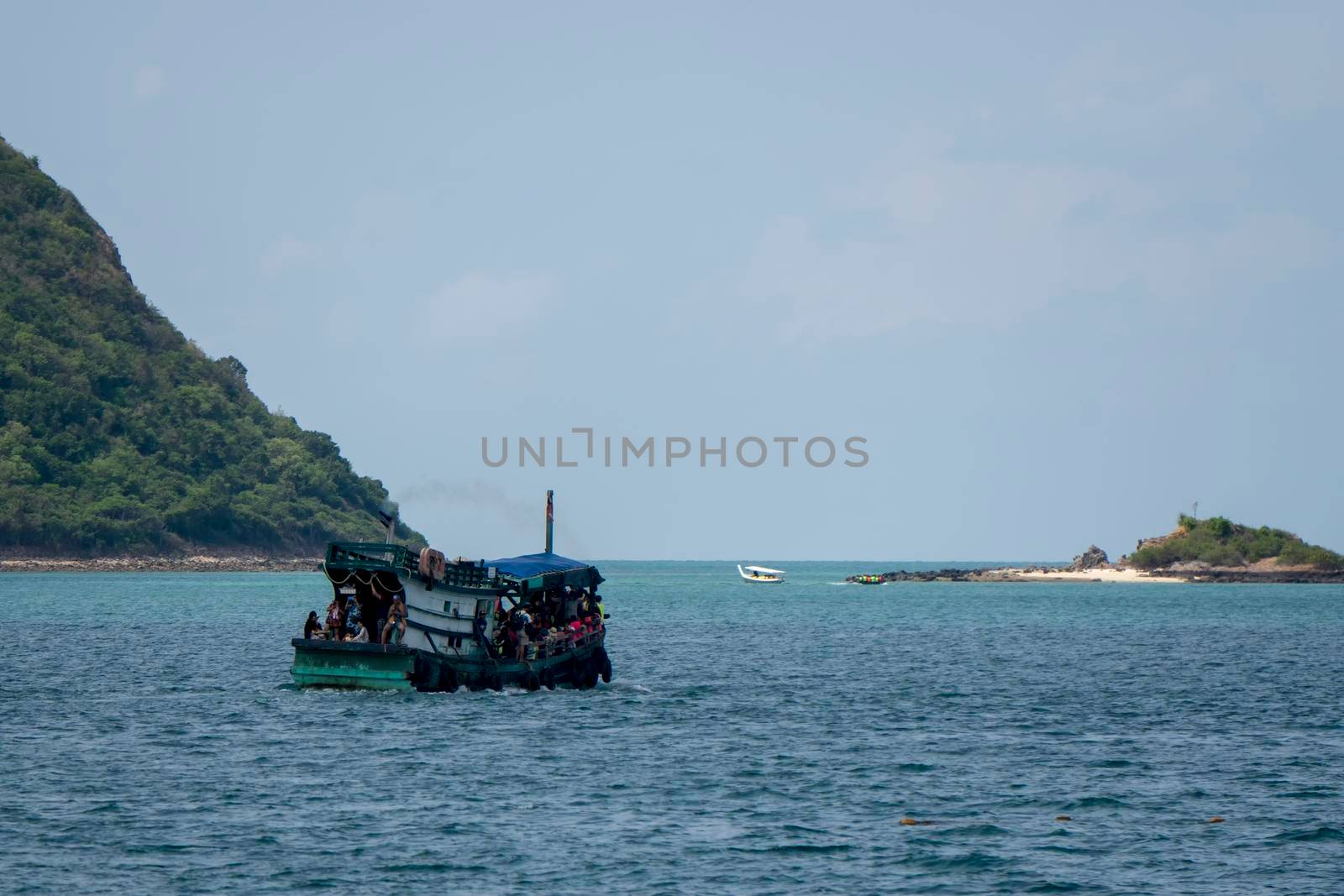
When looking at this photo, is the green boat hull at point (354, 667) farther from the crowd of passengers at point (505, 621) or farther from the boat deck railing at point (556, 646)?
the boat deck railing at point (556, 646)

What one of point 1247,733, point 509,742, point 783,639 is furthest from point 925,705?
point 783,639

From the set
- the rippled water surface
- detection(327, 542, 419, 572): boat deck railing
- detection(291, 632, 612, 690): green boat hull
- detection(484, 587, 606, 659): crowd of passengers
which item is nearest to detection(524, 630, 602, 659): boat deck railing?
detection(484, 587, 606, 659): crowd of passengers

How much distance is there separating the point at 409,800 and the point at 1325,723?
100ft

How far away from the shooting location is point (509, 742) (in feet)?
149

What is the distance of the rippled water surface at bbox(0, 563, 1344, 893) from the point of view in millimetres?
29984

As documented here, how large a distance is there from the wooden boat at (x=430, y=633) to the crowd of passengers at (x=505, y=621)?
8 cm

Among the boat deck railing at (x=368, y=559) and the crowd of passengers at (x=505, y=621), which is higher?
the boat deck railing at (x=368, y=559)

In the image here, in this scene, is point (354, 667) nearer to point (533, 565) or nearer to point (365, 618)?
point (365, 618)

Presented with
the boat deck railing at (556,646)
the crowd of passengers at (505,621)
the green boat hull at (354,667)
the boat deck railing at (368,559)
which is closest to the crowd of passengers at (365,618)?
the crowd of passengers at (505,621)

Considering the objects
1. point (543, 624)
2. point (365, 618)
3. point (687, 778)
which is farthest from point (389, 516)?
point (687, 778)

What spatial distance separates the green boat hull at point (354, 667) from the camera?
51.4 m

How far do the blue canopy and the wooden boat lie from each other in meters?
0.09

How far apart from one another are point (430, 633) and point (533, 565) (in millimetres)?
7001

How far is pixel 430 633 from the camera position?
5316cm
